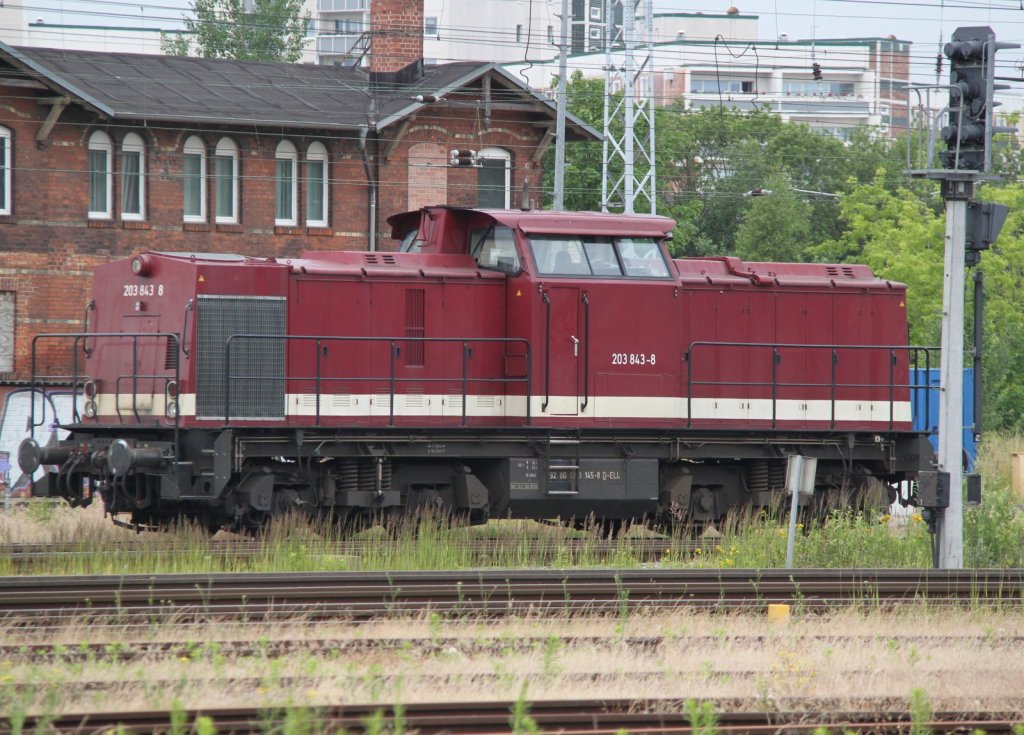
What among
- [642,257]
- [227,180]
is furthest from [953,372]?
[227,180]

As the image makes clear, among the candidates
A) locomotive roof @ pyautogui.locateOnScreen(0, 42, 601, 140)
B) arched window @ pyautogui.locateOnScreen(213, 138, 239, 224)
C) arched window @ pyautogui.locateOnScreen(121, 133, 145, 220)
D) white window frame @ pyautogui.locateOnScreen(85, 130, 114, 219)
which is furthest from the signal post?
white window frame @ pyautogui.locateOnScreen(85, 130, 114, 219)

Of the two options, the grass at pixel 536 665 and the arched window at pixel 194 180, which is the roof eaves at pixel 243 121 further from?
the grass at pixel 536 665

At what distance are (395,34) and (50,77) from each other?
820cm

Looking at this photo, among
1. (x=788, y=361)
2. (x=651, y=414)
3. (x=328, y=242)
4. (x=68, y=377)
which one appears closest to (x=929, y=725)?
(x=651, y=414)

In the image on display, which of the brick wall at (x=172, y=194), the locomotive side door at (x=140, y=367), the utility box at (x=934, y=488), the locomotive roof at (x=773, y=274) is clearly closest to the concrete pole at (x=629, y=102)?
the brick wall at (x=172, y=194)

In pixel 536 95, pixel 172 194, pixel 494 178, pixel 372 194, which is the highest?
pixel 536 95

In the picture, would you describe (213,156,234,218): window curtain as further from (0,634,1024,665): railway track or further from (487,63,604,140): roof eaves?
(0,634,1024,665): railway track

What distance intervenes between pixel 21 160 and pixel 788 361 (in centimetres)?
1668

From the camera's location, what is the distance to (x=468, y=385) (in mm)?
15383

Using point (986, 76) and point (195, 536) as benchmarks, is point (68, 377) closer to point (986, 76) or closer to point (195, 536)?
point (195, 536)

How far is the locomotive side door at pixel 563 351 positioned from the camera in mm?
15102

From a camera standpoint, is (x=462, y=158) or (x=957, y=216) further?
(x=462, y=158)

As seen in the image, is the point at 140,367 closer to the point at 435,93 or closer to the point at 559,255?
the point at 559,255

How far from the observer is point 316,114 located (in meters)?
28.2
